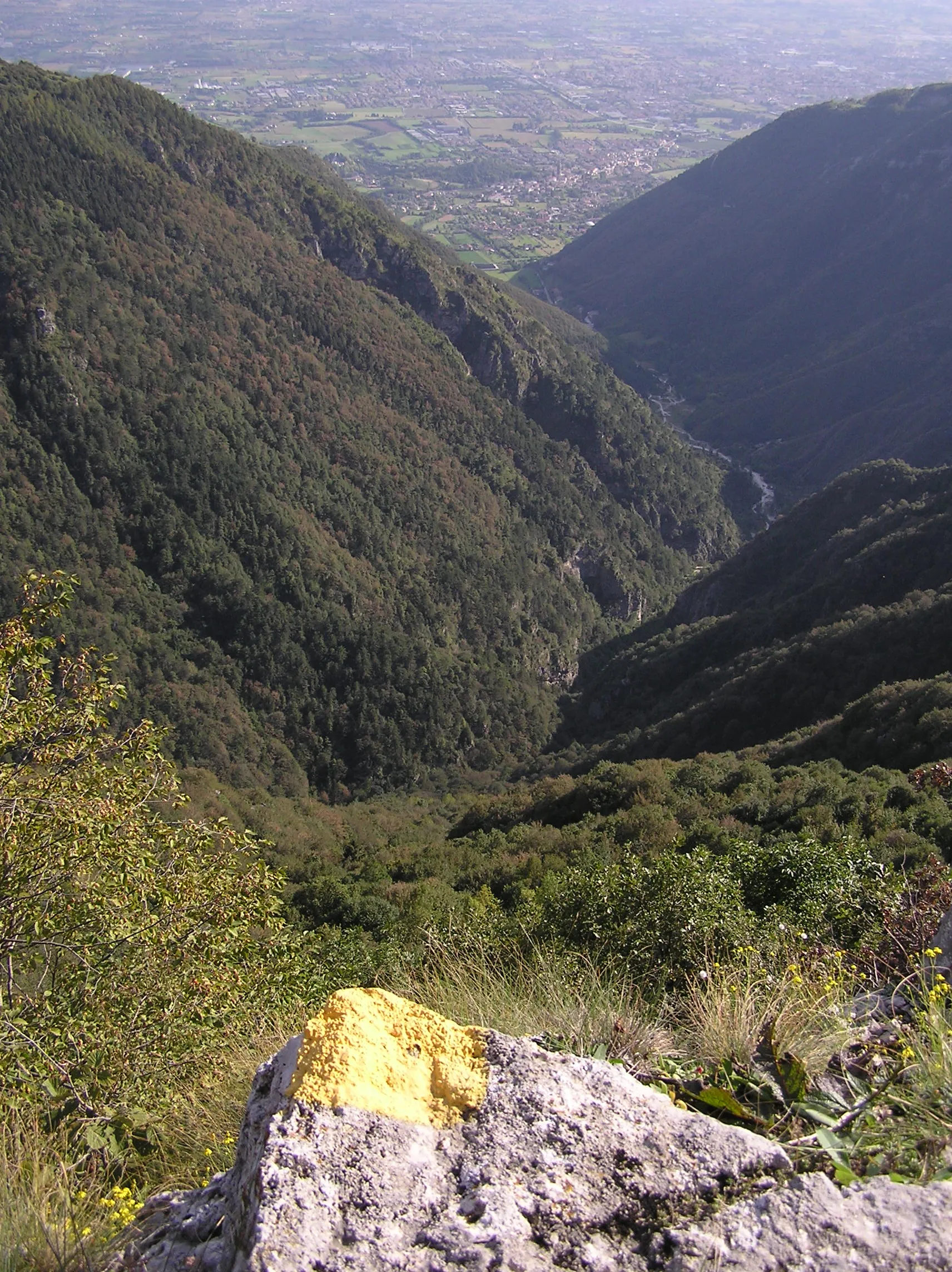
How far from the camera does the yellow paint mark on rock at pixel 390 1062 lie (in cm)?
491

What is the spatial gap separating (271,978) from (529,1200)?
7202 millimetres

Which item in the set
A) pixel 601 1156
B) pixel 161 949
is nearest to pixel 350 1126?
pixel 601 1156

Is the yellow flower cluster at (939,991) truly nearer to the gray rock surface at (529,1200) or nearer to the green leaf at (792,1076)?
the green leaf at (792,1076)

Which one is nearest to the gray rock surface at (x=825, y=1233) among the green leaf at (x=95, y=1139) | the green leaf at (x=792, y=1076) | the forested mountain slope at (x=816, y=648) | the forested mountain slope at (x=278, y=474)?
the green leaf at (x=792, y=1076)

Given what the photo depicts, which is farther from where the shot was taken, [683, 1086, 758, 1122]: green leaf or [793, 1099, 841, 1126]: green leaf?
[683, 1086, 758, 1122]: green leaf

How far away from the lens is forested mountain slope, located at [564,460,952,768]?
38.3 m

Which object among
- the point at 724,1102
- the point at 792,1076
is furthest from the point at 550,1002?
the point at 792,1076

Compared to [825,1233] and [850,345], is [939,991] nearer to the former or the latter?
[825,1233]

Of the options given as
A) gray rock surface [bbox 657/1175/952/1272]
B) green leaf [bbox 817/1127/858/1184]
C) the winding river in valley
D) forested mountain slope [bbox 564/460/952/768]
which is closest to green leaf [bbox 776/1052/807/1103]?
green leaf [bbox 817/1127/858/1184]

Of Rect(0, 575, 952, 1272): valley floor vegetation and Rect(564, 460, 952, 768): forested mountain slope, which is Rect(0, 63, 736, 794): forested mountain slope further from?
Rect(0, 575, 952, 1272): valley floor vegetation

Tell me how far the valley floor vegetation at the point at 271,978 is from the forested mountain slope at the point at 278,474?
7066 centimetres

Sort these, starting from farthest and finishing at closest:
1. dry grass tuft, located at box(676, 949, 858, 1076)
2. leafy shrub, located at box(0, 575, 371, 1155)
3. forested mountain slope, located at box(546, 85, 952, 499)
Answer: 1. forested mountain slope, located at box(546, 85, 952, 499)
2. leafy shrub, located at box(0, 575, 371, 1155)
3. dry grass tuft, located at box(676, 949, 858, 1076)

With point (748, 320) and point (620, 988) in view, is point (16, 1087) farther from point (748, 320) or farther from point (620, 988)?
point (748, 320)

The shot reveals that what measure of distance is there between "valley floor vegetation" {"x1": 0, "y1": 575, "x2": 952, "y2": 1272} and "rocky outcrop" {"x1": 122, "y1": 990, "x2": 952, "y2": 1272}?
443 mm
